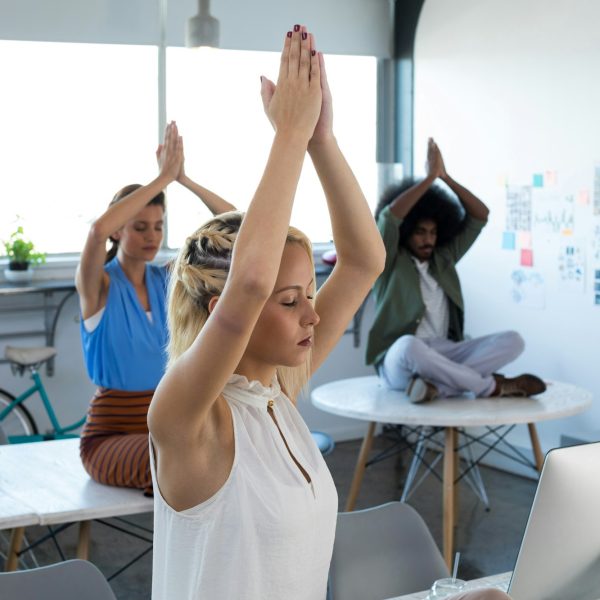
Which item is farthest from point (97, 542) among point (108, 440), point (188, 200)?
point (188, 200)

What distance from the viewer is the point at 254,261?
1.24 m

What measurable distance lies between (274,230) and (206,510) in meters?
0.42

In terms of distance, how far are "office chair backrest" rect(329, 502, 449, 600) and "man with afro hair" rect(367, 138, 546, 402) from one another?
188 cm

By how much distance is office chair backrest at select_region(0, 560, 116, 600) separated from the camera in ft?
6.09

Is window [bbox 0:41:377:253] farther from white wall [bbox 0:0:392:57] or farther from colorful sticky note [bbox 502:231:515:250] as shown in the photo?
colorful sticky note [bbox 502:231:515:250]

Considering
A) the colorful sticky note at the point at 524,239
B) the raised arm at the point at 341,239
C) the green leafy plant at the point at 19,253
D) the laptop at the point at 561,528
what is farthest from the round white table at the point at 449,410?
the laptop at the point at 561,528

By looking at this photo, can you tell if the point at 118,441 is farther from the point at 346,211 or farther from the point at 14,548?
the point at 346,211

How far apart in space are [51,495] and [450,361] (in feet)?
6.37

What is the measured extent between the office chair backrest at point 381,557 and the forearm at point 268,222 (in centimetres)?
103

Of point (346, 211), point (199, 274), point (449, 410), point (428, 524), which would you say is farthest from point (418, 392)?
point (199, 274)

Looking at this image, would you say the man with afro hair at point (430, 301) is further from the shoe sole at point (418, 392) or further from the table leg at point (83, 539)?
the table leg at point (83, 539)

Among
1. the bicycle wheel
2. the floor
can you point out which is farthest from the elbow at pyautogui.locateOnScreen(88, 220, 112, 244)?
the bicycle wheel

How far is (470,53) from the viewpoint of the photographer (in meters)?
5.53

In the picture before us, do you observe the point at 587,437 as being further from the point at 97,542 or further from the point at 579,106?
the point at 97,542
